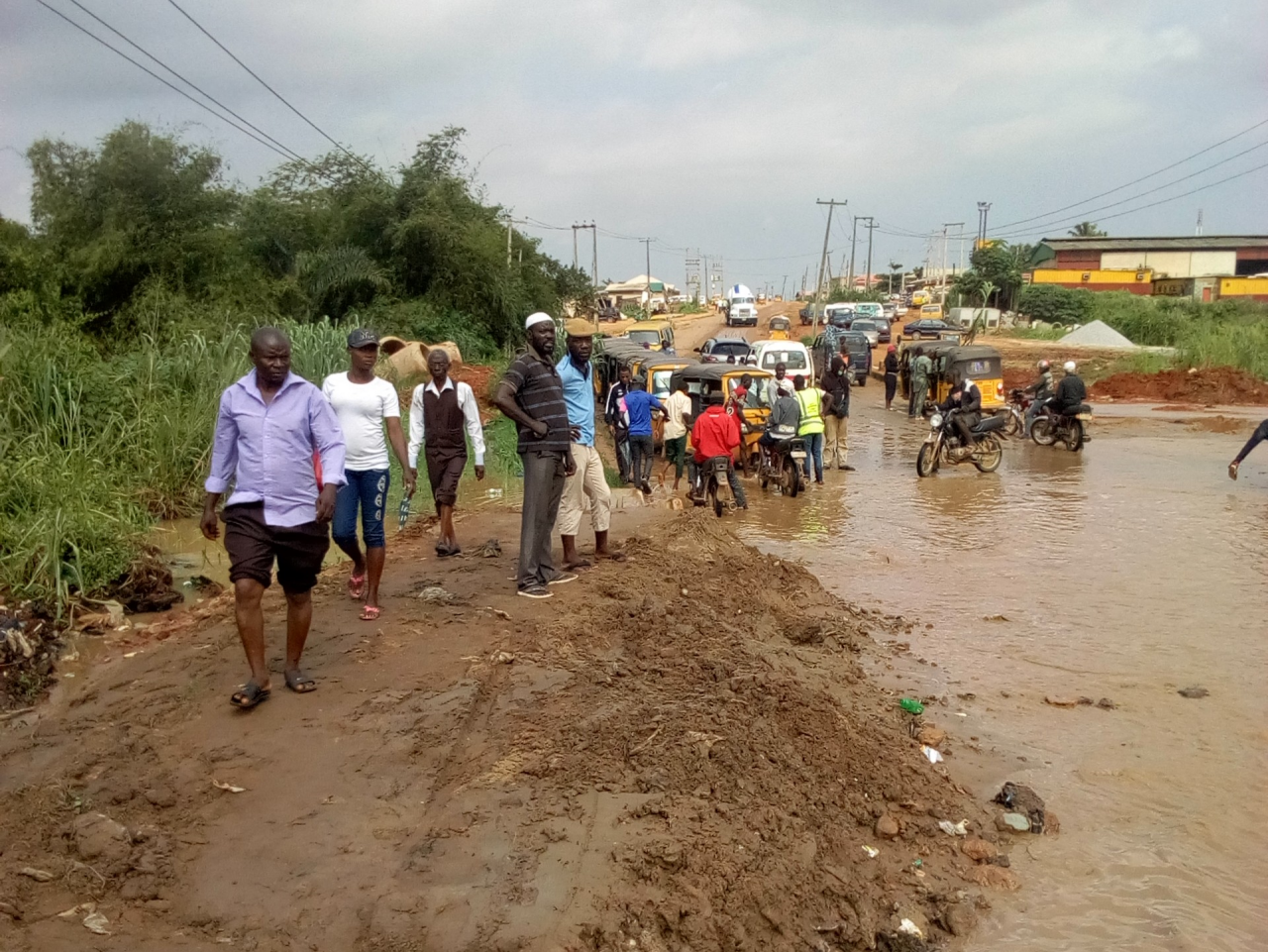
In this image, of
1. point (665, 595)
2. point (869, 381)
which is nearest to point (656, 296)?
point (869, 381)

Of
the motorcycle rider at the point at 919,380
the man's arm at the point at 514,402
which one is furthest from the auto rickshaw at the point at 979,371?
the man's arm at the point at 514,402

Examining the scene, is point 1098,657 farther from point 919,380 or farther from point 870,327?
point 870,327

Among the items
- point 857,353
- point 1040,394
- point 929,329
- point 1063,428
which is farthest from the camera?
point 929,329

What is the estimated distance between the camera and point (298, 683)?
16.3 ft

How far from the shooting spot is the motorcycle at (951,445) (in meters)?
15.8

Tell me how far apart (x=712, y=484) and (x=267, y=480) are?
28.6 ft

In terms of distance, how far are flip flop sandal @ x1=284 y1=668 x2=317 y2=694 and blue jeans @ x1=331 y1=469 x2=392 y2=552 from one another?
1.32 meters

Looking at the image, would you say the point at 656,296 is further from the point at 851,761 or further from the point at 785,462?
the point at 851,761

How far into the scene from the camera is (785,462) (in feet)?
47.0

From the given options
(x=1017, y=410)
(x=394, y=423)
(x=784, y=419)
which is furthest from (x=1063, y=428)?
(x=394, y=423)

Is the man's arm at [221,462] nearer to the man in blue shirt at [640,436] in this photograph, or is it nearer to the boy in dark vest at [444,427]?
the boy in dark vest at [444,427]

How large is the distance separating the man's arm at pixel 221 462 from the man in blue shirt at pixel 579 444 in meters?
2.44

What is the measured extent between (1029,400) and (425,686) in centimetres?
1957

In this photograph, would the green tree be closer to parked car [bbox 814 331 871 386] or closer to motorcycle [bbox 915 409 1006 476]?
motorcycle [bbox 915 409 1006 476]
